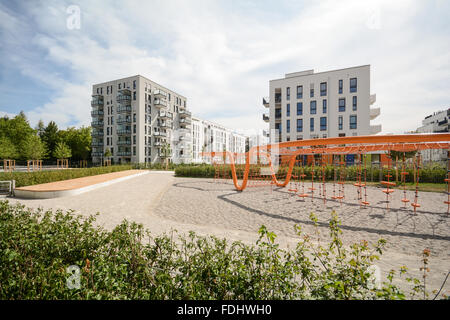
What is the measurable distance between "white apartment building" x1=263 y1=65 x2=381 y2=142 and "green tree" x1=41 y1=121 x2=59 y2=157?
2332 inches

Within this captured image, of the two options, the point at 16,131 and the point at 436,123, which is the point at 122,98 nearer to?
the point at 16,131

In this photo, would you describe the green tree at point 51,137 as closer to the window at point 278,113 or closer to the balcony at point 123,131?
the balcony at point 123,131

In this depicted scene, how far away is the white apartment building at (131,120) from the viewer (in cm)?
4422

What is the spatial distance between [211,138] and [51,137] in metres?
49.8

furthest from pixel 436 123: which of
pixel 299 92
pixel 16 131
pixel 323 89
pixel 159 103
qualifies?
pixel 16 131

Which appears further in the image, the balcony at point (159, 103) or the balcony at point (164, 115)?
the balcony at point (164, 115)

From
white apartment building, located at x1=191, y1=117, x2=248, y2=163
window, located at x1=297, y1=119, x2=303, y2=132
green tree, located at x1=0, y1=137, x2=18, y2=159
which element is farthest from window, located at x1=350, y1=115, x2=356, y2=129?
green tree, located at x1=0, y1=137, x2=18, y2=159

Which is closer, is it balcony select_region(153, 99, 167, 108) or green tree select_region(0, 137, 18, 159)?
green tree select_region(0, 137, 18, 159)

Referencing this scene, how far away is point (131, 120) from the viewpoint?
44719 millimetres

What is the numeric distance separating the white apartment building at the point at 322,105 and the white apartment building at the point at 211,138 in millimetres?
23884

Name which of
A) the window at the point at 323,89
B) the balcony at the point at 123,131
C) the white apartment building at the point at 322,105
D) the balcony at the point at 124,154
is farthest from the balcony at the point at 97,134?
the window at the point at 323,89

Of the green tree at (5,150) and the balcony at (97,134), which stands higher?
→ the balcony at (97,134)

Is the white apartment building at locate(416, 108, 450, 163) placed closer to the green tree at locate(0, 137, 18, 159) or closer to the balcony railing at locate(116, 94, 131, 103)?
the balcony railing at locate(116, 94, 131, 103)

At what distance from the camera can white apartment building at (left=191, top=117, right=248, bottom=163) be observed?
6725cm
